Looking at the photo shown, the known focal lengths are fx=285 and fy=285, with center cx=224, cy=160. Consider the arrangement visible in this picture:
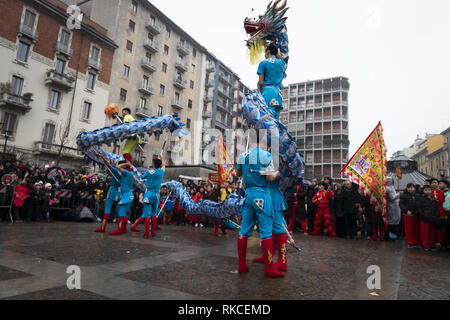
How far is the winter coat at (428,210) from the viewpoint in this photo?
23.4ft

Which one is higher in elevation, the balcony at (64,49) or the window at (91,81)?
the balcony at (64,49)

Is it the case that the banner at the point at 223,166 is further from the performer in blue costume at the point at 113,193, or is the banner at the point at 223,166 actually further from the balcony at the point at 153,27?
the balcony at the point at 153,27

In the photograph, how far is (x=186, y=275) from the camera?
3.37m

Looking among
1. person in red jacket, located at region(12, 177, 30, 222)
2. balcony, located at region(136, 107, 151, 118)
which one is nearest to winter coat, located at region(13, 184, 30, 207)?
person in red jacket, located at region(12, 177, 30, 222)

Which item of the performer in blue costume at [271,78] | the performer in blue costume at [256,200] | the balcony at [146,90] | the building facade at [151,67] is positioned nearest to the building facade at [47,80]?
the building facade at [151,67]

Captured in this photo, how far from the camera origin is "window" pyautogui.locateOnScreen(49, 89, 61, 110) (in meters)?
25.2

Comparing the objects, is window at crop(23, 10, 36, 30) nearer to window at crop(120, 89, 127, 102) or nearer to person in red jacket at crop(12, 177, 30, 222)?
window at crop(120, 89, 127, 102)

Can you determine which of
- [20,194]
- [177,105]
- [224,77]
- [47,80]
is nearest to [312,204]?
[20,194]

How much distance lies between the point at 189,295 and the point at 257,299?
0.63 metres

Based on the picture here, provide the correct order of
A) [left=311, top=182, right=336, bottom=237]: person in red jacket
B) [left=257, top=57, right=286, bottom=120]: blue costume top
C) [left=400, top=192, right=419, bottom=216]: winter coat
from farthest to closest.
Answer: [left=311, top=182, right=336, bottom=237]: person in red jacket, [left=400, top=192, right=419, bottom=216]: winter coat, [left=257, top=57, right=286, bottom=120]: blue costume top

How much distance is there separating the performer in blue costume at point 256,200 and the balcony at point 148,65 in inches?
1277

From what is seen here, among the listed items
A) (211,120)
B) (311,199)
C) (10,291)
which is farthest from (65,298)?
(211,120)

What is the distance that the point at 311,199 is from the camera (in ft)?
34.2

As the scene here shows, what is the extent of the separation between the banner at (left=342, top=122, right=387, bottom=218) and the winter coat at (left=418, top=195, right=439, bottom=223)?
3.00 ft
